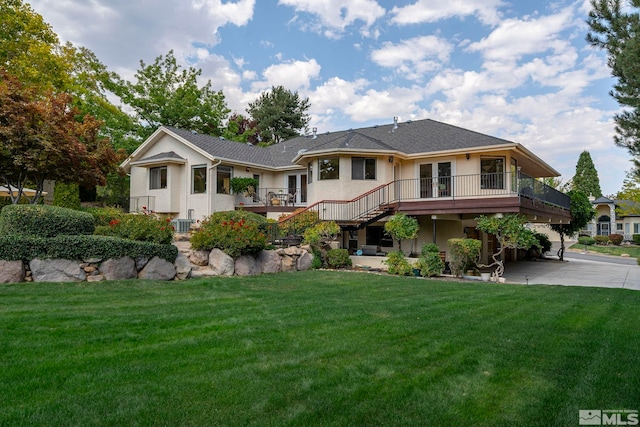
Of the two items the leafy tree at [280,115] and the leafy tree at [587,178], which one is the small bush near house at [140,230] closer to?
the leafy tree at [280,115]

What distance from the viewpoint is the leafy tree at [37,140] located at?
1141 cm

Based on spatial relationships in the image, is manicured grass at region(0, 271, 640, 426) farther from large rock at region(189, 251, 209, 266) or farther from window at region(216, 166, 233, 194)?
window at region(216, 166, 233, 194)

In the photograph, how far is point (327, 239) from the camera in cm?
1446

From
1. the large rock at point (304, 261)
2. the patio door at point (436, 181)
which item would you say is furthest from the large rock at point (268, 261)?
the patio door at point (436, 181)

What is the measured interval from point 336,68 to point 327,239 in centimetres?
1134

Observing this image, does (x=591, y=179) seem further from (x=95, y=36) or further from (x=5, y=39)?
(x=5, y=39)

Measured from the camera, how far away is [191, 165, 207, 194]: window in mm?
19484

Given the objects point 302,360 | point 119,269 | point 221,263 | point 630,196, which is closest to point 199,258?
point 221,263

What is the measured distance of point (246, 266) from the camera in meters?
11.1

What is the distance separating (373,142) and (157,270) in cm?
1180

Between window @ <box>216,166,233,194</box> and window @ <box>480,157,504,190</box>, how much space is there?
39.6 feet

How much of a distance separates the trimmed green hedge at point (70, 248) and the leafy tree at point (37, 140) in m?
4.53

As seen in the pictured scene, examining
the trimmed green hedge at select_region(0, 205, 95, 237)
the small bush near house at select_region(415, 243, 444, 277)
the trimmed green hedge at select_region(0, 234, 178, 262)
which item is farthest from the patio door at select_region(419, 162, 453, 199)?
the trimmed green hedge at select_region(0, 205, 95, 237)

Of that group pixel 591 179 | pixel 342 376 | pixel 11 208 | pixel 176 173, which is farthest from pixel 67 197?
pixel 591 179
